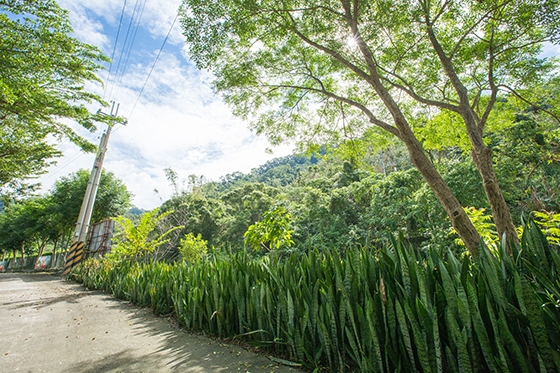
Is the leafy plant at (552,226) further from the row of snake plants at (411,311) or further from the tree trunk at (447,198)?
the row of snake plants at (411,311)

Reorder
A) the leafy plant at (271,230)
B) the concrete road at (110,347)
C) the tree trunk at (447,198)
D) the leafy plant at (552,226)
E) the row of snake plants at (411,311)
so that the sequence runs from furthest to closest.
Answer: the leafy plant at (271,230) < the tree trunk at (447,198) < the leafy plant at (552,226) < the concrete road at (110,347) < the row of snake plants at (411,311)

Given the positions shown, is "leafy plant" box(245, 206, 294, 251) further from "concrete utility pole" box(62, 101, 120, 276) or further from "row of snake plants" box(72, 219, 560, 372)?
"concrete utility pole" box(62, 101, 120, 276)

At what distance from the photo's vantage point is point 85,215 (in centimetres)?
1041

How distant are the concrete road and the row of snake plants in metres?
0.29

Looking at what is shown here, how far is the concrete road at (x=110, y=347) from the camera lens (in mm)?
1897

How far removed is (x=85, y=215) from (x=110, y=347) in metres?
10.4

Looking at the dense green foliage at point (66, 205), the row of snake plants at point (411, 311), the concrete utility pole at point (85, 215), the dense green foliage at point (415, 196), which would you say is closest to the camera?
the row of snake plants at point (411, 311)

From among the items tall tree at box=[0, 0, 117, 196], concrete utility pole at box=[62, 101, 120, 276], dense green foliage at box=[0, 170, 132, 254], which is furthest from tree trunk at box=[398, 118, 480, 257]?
dense green foliage at box=[0, 170, 132, 254]

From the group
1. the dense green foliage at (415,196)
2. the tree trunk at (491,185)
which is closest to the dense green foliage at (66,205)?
the dense green foliage at (415,196)

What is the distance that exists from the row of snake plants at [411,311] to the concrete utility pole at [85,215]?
35.8 ft

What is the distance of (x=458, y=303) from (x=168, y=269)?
411cm

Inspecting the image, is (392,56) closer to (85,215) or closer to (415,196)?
(415,196)

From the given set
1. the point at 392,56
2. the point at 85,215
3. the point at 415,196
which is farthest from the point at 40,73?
the point at 415,196

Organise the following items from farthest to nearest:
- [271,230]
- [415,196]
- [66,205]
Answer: [66,205] < [415,196] < [271,230]
